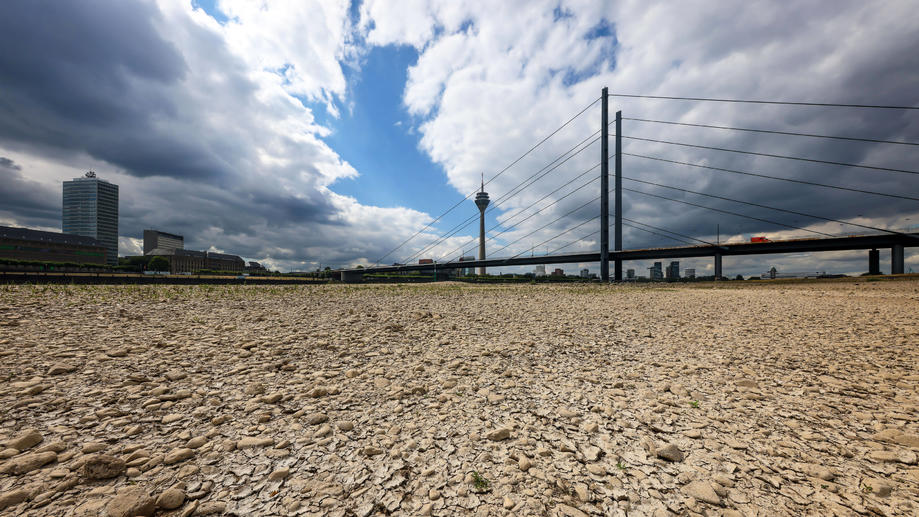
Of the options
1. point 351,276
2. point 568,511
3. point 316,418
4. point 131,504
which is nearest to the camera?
point 131,504

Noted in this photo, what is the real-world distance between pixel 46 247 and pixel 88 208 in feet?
352

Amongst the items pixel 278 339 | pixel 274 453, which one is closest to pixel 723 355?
pixel 274 453

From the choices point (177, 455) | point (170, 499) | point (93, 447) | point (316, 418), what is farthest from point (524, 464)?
→ point (93, 447)

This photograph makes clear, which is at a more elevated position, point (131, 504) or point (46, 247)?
point (46, 247)

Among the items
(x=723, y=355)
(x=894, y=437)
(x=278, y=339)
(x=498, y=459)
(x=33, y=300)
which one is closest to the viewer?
(x=498, y=459)

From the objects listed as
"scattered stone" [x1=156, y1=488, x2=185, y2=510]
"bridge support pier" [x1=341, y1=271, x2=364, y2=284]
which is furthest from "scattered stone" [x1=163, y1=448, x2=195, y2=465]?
"bridge support pier" [x1=341, y1=271, x2=364, y2=284]

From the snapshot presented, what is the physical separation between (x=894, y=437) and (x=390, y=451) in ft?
23.5

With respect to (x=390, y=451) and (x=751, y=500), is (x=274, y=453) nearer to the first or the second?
(x=390, y=451)

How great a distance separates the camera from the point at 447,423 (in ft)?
15.5

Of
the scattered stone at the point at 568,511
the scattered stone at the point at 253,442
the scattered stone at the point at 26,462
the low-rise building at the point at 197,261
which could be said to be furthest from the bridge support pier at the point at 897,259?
the low-rise building at the point at 197,261

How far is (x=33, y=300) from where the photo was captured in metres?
12.8

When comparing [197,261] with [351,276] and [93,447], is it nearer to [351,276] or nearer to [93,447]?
[351,276]

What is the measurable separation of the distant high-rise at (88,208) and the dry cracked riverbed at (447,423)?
239539 millimetres

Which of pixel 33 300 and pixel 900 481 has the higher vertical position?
pixel 33 300
